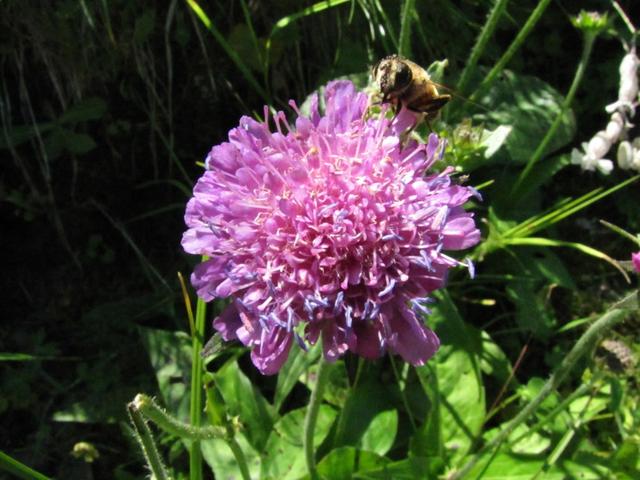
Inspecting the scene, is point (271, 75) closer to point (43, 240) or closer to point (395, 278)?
point (43, 240)

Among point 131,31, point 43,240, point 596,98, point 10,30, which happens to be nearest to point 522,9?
point 596,98

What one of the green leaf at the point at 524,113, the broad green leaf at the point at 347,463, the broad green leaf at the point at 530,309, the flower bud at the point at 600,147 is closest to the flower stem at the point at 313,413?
the broad green leaf at the point at 347,463

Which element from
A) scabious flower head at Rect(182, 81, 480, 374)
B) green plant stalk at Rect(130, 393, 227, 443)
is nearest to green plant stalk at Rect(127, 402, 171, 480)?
green plant stalk at Rect(130, 393, 227, 443)

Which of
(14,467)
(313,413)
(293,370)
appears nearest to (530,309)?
(293,370)

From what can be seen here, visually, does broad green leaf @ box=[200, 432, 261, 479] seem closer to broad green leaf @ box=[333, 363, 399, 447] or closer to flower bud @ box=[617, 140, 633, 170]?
broad green leaf @ box=[333, 363, 399, 447]

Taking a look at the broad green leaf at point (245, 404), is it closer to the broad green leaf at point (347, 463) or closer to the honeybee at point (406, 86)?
the broad green leaf at point (347, 463)

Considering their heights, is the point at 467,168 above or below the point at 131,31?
below
